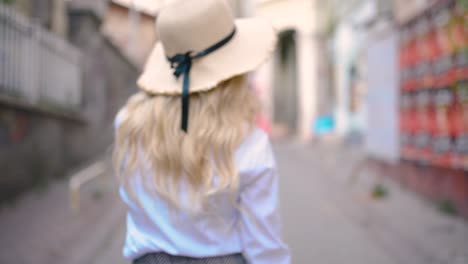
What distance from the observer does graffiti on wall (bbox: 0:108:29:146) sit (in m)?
5.94

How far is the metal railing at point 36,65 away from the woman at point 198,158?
5.04 metres

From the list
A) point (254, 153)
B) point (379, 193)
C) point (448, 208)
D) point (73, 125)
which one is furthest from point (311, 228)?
point (73, 125)

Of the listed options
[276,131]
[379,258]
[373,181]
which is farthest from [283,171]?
[276,131]

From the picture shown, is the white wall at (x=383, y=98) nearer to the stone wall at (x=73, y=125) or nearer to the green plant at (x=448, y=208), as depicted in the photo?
the green plant at (x=448, y=208)

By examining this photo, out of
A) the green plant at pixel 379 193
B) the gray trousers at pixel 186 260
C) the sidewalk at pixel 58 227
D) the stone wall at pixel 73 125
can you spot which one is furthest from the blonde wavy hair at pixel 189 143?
the green plant at pixel 379 193

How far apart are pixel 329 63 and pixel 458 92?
13733 millimetres

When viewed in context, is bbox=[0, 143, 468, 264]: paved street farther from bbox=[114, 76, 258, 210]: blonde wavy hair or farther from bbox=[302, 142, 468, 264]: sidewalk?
bbox=[114, 76, 258, 210]: blonde wavy hair

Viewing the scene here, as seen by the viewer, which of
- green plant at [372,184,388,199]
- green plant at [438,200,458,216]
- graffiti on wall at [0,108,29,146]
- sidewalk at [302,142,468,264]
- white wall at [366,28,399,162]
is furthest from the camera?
white wall at [366,28,399,162]

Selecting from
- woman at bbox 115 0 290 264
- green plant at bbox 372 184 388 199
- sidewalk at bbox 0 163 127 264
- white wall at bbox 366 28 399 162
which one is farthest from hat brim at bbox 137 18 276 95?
white wall at bbox 366 28 399 162

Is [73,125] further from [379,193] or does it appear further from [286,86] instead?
[286,86]

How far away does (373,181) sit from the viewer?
8.71 m

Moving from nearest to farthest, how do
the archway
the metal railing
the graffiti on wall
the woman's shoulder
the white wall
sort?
the woman's shoulder → the graffiti on wall → the metal railing → the white wall → the archway

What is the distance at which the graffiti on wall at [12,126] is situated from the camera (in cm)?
594

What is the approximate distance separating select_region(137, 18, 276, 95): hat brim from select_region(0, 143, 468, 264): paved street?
10.1ft
